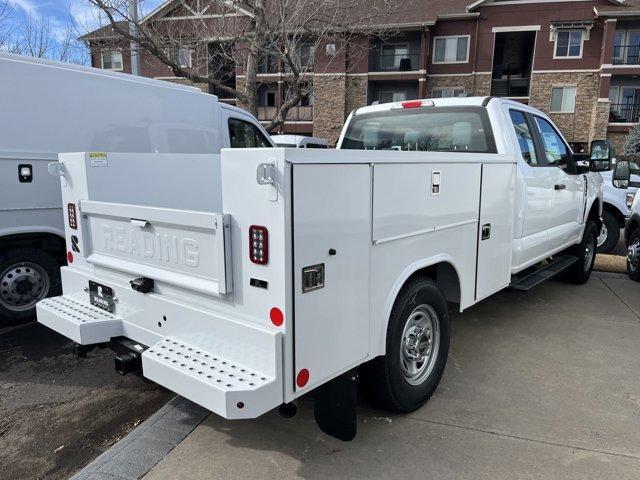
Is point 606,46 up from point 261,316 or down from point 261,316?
up

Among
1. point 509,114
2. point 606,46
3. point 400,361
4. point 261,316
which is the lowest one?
point 400,361

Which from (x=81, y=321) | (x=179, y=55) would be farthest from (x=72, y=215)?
(x=179, y=55)

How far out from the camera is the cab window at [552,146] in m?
5.22

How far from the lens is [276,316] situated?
2.27 meters

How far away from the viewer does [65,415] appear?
3500 millimetres

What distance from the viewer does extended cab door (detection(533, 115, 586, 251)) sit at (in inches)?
207

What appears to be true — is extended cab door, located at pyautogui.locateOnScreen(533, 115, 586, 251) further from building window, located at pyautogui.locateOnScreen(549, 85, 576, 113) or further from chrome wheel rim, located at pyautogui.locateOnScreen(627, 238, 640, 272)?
building window, located at pyautogui.locateOnScreen(549, 85, 576, 113)

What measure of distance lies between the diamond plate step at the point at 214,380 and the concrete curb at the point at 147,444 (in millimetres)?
673

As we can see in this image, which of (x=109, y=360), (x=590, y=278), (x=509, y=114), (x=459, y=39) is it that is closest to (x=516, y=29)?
(x=459, y=39)

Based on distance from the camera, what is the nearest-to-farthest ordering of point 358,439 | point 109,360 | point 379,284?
point 379,284
point 358,439
point 109,360

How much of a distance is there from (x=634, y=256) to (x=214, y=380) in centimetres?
691

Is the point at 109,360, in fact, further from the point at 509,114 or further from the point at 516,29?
the point at 516,29

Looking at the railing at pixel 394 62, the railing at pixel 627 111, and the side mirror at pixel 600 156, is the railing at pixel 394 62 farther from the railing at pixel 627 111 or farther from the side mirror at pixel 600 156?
the side mirror at pixel 600 156

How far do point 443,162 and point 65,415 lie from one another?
3104 millimetres
